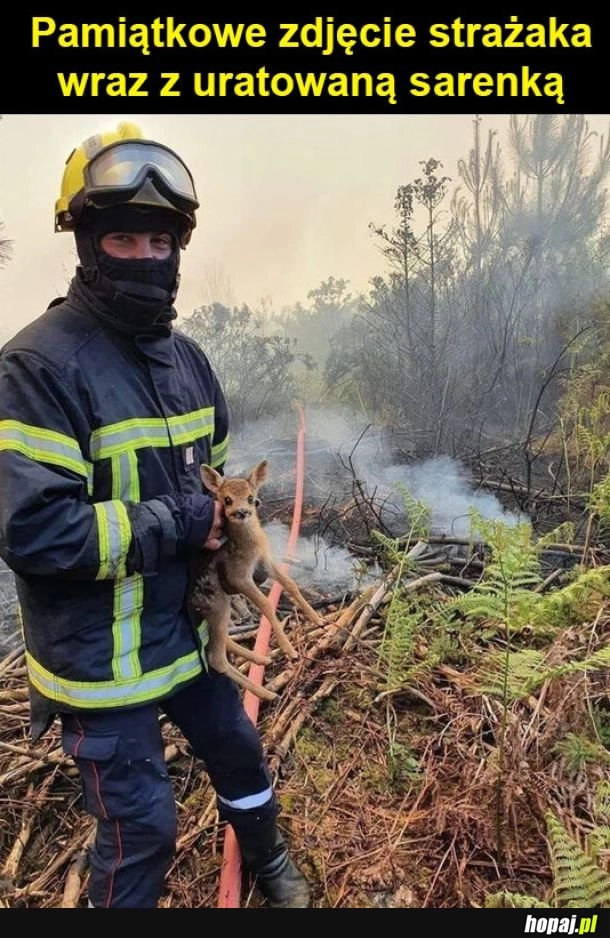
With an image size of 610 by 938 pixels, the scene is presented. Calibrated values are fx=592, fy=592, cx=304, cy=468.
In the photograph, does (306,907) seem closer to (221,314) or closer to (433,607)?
(433,607)

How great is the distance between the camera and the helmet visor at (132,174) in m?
1.79

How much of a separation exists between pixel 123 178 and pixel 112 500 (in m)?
0.98

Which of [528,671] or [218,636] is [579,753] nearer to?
[528,671]

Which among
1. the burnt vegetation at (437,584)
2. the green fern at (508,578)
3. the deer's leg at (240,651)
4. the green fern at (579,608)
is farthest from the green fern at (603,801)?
the deer's leg at (240,651)

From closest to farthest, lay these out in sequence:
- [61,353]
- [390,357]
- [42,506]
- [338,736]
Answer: [42,506], [61,353], [338,736], [390,357]

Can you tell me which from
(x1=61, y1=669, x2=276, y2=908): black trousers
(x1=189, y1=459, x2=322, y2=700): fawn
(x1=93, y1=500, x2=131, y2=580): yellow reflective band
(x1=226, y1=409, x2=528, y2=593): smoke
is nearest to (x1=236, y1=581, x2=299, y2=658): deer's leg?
(x1=189, y1=459, x2=322, y2=700): fawn

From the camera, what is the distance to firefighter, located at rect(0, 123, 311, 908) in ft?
5.25

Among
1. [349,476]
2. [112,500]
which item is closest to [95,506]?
[112,500]

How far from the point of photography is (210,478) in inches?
82.0

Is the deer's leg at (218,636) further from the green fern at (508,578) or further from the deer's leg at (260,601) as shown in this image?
the green fern at (508,578)

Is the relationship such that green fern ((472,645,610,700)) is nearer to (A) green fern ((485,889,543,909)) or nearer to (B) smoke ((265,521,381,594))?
(A) green fern ((485,889,543,909))
